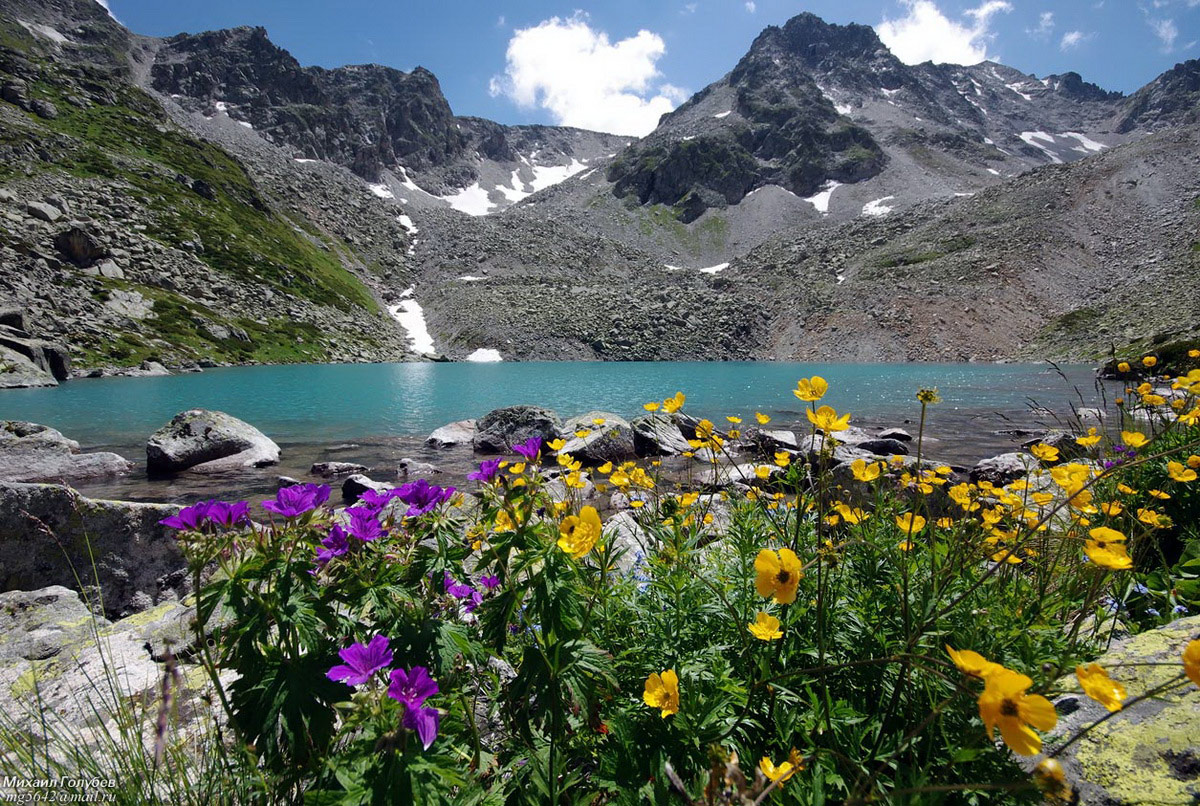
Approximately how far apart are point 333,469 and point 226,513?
1487 centimetres

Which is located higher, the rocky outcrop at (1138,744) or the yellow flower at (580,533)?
the yellow flower at (580,533)

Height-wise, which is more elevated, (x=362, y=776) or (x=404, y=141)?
(x=404, y=141)

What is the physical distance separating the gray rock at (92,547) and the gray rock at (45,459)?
979 centimetres

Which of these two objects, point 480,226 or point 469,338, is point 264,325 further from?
point 480,226

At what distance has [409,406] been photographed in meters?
30.7

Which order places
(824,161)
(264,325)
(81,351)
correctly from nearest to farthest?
(81,351) < (264,325) < (824,161)

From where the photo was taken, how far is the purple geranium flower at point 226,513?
1.95 metres

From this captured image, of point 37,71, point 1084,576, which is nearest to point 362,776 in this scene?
point 1084,576

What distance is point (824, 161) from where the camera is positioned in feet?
473

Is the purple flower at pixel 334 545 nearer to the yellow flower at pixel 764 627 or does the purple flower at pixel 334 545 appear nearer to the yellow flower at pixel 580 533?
the yellow flower at pixel 580 533

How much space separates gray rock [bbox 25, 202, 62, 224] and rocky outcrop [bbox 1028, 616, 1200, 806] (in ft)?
304

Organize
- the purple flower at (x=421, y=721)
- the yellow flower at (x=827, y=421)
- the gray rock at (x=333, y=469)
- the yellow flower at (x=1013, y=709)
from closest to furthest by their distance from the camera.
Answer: the yellow flower at (x=1013, y=709)
the purple flower at (x=421, y=721)
the yellow flower at (x=827, y=421)
the gray rock at (x=333, y=469)

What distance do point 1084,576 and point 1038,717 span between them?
265 cm

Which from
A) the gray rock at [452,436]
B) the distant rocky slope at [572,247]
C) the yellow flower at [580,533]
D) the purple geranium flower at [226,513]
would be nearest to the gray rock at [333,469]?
the gray rock at [452,436]
